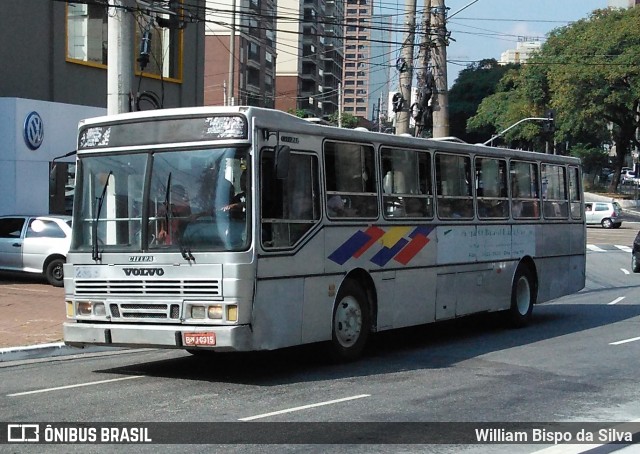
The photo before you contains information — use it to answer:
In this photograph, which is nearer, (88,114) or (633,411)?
(633,411)

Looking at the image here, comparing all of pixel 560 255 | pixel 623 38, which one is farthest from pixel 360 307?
pixel 623 38

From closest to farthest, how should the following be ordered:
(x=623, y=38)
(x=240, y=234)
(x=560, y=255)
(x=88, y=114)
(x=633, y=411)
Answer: (x=633, y=411), (x=240, y=234), (x=560, y=255), (x=88, y=114), (x=623, y=38)

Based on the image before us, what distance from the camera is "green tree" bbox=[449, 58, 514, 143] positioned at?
355ft

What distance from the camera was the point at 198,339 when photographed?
10445mm

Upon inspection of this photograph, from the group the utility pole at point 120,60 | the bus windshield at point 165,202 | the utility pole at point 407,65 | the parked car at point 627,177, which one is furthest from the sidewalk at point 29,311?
the parked car at point 627,177

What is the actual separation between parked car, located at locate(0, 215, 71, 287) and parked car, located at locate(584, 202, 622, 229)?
46188 mm

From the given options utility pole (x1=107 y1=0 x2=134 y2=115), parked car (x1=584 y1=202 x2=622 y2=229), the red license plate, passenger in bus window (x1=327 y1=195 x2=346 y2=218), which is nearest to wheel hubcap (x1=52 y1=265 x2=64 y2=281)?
utility pole (x1=107 y1=0 x2=134 y2=115)

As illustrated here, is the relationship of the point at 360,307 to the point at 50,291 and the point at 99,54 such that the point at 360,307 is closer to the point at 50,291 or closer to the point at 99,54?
the point at 50,291

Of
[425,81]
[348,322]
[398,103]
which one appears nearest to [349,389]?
[348,322]

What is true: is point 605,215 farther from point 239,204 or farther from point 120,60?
point 239,204

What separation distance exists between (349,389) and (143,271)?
8.57 feet

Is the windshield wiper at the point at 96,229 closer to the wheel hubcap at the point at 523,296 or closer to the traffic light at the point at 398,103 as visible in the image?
the wheel hubcap at the point at 523,296

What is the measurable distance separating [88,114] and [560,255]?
45.2 ft

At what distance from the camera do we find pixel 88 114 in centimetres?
2647
